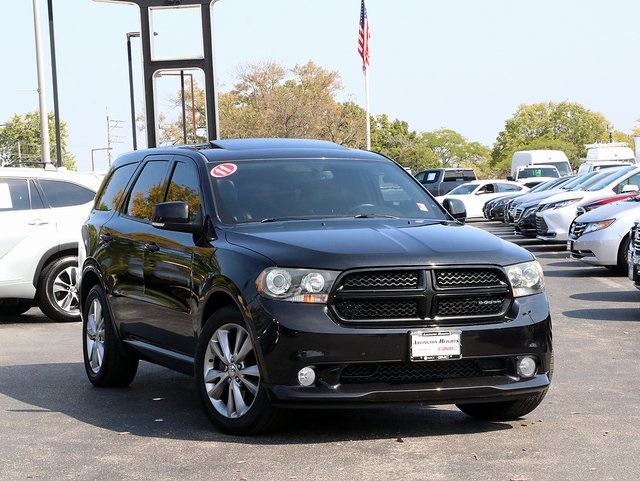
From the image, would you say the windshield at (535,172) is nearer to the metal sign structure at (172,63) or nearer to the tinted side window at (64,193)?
the metal sign structure at (172,63)

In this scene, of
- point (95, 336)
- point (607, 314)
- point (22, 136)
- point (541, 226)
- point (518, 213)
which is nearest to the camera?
point (95, 336)

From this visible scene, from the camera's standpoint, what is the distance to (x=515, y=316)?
274 inches

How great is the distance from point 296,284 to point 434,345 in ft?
2.64

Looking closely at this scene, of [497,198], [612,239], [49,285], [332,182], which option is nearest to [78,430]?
[332,182]

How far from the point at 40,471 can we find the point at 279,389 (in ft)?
4.26

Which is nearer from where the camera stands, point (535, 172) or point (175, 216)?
point (175, 216)

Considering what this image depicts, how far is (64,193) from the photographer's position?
14773 millimetres

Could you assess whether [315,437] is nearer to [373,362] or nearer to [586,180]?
[373,362]

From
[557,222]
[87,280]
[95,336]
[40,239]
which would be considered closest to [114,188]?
[87,280]

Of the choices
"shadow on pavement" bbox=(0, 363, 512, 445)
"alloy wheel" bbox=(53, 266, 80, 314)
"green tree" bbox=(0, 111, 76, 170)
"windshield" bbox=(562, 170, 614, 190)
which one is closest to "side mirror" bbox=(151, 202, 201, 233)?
"shadow on pavement" bbox=(0, 363, 512, 445)

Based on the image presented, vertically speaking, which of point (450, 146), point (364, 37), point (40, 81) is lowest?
point (450, 146)

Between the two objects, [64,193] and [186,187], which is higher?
[186,187]

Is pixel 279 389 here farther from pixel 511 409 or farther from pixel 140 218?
pixel 140 218

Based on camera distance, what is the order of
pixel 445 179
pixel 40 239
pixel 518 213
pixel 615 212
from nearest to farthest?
pixel 40 239, pixel 615 212, pixel 518 213, pixel 445 179
